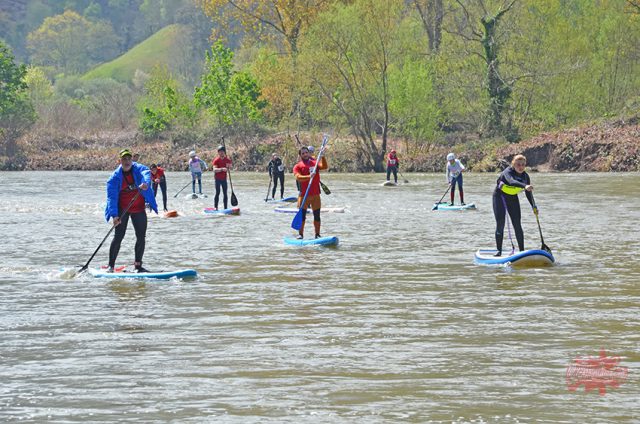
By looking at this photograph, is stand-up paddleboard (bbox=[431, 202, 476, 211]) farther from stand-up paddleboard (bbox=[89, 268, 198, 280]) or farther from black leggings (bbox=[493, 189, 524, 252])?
stand-up paddleboard (bbox=[89, 268, 198, 280])

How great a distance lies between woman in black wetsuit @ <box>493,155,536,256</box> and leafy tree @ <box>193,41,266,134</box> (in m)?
54.1

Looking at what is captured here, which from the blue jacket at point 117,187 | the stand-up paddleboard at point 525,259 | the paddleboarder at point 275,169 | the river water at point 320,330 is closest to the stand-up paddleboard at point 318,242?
the river water at point 320,330

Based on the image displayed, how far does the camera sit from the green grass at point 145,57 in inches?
5994

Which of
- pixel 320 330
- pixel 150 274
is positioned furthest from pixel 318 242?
pixel 320 330

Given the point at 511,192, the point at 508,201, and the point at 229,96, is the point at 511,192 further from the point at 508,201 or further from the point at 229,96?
the point at 229,96

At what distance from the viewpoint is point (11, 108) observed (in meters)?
78.8

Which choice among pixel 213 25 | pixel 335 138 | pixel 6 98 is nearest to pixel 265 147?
pixel 335 138

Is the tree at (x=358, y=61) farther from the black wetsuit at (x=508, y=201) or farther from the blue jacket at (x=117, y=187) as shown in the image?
the blue jacket at (x=117, y=187)

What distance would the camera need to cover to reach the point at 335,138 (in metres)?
65.5

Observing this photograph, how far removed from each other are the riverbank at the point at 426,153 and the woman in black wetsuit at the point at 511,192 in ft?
107

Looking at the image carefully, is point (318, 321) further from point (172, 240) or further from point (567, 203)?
point (567, 203)

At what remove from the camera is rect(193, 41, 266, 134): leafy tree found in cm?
7194

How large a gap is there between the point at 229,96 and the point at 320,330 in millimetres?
61008

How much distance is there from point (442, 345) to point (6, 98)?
72.5 metres
